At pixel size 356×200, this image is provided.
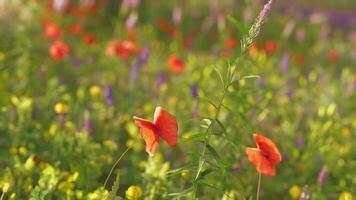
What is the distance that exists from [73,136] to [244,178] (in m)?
0.94

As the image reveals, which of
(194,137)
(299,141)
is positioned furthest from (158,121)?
(299,141)

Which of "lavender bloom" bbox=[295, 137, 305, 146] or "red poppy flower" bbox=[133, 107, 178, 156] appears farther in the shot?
"lavender bloom" bbox=[295, 137, 305, 146]

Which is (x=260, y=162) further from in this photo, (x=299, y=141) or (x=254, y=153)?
(x=299, y=141)

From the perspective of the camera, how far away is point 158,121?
1734 millimetres

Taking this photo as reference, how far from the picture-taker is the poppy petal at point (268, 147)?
184 centimetres

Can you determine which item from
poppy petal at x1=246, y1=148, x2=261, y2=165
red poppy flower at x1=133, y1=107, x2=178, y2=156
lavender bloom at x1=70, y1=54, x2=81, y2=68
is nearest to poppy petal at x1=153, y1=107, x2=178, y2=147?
red poppy flower at x1=133, y1=107, x2=178, y2=156

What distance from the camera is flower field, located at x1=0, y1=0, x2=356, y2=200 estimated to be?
202cm

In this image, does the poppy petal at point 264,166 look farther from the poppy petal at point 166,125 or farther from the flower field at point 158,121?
the poppy petal at point 166,125

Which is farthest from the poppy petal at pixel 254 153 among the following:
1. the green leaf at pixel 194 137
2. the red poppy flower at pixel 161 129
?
the red poppy flower at pixel 161 129

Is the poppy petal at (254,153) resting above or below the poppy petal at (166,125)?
below

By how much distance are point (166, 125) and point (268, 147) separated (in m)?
0.37


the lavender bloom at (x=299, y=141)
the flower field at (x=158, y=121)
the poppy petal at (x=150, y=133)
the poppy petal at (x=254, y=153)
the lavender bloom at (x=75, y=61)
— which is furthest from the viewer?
the lavender bloom at (x=75, y=61)

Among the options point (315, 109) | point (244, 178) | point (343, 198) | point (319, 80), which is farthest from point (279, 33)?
point (343, 198)

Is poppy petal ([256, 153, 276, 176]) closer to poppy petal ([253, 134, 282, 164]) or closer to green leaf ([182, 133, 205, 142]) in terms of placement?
poppy petal ([253, 134, 282, 164])
